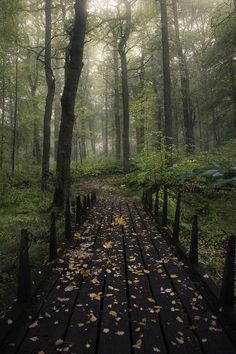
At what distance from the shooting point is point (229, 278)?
3.82 m

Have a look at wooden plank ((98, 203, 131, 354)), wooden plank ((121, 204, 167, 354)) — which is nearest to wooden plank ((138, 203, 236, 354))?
wooden plank ((121, 204, 167, 354))

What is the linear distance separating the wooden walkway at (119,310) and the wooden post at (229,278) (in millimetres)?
268

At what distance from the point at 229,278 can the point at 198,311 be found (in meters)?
Answer: 0.55

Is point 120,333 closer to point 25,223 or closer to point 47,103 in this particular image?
point 25,223

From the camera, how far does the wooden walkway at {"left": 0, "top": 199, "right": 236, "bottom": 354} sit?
316 cm

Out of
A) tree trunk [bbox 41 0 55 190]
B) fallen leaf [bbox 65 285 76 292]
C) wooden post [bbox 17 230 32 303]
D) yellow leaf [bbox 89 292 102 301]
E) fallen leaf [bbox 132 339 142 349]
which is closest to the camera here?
fallen leaf [bbox 132 339 142 349]

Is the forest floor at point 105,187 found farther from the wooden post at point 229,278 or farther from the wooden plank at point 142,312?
the wooden post at point 229,278

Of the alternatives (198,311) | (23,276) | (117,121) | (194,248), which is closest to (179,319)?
(198,311)

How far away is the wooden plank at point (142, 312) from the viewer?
10.5 feet

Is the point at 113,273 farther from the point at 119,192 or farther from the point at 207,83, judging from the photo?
the point at 207,83

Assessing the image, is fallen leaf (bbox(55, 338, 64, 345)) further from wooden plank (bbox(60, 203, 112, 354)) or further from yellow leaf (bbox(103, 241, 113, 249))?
yellow leaf (bbox(103, 241, 113, 249))

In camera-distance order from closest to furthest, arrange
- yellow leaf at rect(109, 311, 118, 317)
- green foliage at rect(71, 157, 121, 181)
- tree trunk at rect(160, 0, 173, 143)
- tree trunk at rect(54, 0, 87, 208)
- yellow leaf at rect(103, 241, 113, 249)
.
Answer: yellow leaf at rect(109, 311, 118, 317) → yellow leaf at rect(103, 241, 113, 249) → tree trunk at rect(54, 0, 87, 208) → tree trunk at rect(160, 0, 173, 143) → green foliage at rect(71, 157, 121, 181)

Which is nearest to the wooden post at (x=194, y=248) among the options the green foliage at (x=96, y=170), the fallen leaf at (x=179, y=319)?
the fallen leaf at (x=179, y=319)

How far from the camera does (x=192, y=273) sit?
16.7 feet
